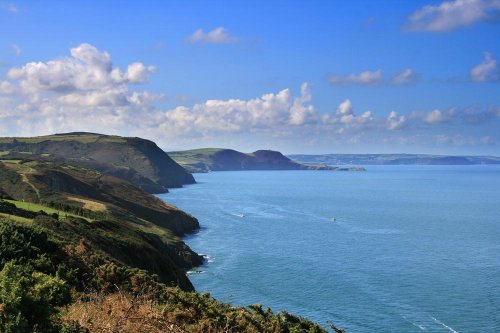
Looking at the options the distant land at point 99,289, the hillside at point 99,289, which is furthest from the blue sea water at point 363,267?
the hillside at point 99,289

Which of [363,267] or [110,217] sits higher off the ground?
[110,217]

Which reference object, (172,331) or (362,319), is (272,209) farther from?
(172,331)

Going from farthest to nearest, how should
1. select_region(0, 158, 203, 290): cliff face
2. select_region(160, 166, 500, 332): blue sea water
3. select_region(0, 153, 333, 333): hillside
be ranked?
select_region(0, 158, 203, 290): cliff face, select_region(160, 166, 500, 332): blue sea water, select_region(0, 153, 333, 333): hillside

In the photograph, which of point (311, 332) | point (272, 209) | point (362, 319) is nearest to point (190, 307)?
point (311, 332)

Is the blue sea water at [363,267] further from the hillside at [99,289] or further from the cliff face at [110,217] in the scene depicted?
the hillside at [99,289]

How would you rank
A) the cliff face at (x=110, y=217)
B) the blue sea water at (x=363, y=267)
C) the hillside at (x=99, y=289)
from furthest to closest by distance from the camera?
the cliff face at (x=110, y=217) → the blue sea water at (x=363, y=267) → the hillside at (x=99, y=289)

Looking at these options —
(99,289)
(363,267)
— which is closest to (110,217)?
(363,267)

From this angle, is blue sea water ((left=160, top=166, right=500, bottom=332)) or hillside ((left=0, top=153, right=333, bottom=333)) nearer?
hillside ((left=0, top=153, right=333, bottom=333))

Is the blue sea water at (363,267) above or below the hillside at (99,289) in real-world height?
below

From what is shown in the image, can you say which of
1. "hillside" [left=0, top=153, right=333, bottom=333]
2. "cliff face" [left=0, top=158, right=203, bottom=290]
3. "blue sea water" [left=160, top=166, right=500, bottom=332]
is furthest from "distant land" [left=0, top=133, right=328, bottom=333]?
"blue sea water" [left=160, top=166, right=500, bottom=332]

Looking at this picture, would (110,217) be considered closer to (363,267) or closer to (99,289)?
(363,267)

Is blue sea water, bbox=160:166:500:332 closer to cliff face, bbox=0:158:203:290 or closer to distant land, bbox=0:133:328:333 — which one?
cliff face, bbox=0:158:203:290
